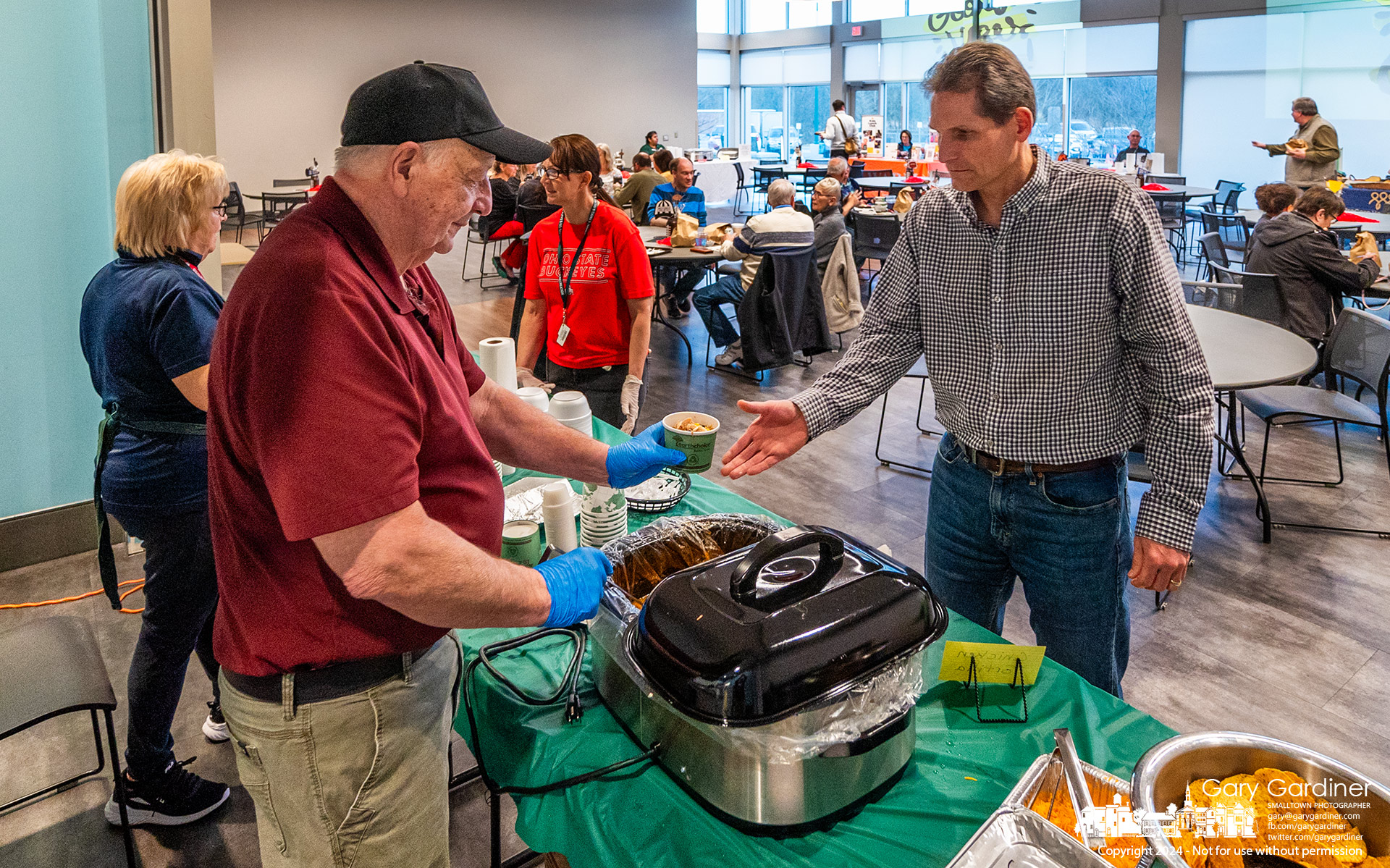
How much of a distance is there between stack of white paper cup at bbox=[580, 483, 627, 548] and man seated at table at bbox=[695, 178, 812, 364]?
3.99 meters

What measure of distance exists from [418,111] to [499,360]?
49.6 inches

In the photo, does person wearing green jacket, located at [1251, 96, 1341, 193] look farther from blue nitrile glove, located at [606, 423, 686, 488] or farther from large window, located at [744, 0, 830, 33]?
large window, located at [744, 0, 830, 33]

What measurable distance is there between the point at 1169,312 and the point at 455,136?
1115 mm

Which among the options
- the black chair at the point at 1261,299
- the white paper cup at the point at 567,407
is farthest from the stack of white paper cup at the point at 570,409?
the black chair at the point at 1261,299

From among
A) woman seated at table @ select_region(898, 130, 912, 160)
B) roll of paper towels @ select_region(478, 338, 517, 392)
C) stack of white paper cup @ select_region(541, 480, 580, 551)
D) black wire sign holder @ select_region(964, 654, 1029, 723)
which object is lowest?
black wire sign holder @ select_region(964, 654, 1029, 723)

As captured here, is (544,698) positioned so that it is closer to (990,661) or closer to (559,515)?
(559,515)

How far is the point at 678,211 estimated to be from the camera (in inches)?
293

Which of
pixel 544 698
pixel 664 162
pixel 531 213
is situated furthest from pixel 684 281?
pixel 544 698

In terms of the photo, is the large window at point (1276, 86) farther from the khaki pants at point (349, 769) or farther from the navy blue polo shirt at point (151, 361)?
the khaki pants at point (349, 769)

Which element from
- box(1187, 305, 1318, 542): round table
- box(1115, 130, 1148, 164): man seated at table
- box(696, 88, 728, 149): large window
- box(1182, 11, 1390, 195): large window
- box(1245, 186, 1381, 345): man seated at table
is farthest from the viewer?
box(696, 88, 728, 149): large window

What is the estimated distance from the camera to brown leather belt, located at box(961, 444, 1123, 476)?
1558 millimetres

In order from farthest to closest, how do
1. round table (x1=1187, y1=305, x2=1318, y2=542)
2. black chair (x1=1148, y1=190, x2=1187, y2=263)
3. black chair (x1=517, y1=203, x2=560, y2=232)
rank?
black chair (x1=1148, y1=190, x2=1187, y2=263) < black chair (x1=517, y1=203, x2=560, y2=232) < round table (x1=1187, y1=305, x2=1318, y2=542)

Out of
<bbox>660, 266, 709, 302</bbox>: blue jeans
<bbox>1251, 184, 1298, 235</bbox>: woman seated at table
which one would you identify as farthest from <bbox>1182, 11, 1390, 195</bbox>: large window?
<bbox>660, 266, 709, 302</bbox>: blue jeans

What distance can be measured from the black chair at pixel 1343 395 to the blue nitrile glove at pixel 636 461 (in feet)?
9.27
